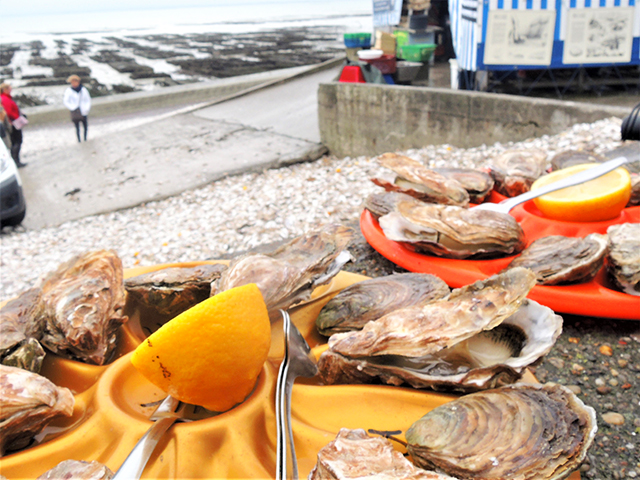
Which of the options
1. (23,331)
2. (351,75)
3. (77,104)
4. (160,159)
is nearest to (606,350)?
(23,331)

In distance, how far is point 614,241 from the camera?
4.54 ft

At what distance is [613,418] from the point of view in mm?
1075

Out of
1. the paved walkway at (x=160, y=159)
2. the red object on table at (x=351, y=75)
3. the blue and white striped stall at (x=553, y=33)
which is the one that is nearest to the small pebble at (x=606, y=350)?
the paved walkway at (x=160, y=159)

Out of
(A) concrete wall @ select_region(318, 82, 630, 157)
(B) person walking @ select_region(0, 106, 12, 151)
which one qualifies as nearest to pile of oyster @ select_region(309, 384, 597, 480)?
(A) concrete wall @ select_region(318, 82, 630, 157)

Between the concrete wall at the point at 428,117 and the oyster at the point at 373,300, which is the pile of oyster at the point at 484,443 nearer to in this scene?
the oyster at the point at 373,300

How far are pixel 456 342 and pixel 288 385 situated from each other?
13.5 inches

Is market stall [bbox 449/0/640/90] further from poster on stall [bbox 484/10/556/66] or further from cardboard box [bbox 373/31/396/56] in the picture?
cardboard box [bbox 373/31/396/56]

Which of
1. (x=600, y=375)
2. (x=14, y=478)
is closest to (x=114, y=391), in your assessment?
(x=14, y=478)

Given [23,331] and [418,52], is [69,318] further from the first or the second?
[418,52]

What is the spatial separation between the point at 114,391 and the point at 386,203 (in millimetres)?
1227

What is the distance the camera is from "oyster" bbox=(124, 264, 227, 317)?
1.20m

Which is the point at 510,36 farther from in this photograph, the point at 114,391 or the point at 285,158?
the point at 114,391

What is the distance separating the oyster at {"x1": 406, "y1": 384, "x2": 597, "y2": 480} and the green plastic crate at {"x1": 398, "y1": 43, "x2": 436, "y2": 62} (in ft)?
24.4

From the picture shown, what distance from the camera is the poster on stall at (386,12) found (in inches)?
369
